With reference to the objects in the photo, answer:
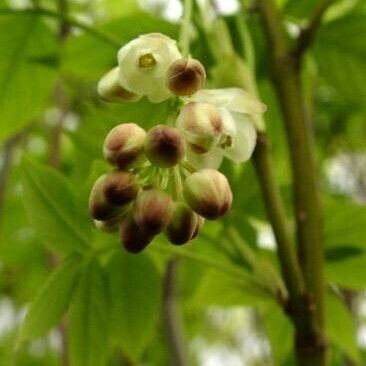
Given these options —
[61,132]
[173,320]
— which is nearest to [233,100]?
[173,320]

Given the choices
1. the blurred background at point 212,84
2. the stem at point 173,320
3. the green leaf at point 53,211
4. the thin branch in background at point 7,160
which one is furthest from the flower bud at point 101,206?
the thin branch in background at point 7,160

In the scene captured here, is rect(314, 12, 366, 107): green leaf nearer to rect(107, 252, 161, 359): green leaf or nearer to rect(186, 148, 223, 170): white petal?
rect(107, 252, 161, 359): green leaf

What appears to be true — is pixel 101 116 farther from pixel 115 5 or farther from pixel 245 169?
pixel 115 5

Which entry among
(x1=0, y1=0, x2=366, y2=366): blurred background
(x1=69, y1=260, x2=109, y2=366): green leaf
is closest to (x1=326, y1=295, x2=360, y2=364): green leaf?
(x1=0, y1=0, x2=366, y2=366): blurred background

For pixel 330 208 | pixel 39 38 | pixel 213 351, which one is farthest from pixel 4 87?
pixel 213 351

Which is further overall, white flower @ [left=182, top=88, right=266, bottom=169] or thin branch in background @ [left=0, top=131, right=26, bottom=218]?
thin branch in background @ [left=0, top=131, right=26, bottom=218]

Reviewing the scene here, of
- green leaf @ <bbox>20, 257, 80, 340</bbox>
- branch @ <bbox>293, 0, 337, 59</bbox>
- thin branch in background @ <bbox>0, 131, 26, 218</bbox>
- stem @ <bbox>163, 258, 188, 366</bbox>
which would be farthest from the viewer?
thin branch in background @ <bbox>0, 131, 26, 218</bbox>

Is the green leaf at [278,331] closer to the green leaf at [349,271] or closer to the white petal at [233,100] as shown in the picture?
the green leaf at [349,271]
